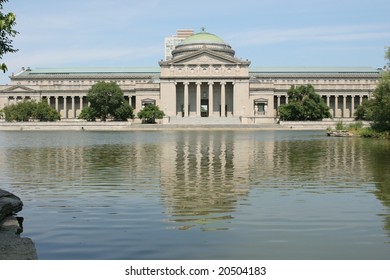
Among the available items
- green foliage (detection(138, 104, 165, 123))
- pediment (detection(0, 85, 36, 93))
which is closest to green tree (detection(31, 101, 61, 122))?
green foliage (detection(138, 104, 165, 123))

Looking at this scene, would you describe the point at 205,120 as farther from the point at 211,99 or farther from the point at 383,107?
the point at 383,107

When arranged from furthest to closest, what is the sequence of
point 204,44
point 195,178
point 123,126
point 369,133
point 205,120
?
point 204,44 → point 205,120 → point 123,126 → point 369,133 → point 195,178

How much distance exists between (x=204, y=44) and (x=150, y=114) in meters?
36.8

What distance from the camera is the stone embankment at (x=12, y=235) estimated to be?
41.4 feet

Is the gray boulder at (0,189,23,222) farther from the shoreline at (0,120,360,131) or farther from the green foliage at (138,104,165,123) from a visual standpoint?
the green foliage at (138,104,165,123)

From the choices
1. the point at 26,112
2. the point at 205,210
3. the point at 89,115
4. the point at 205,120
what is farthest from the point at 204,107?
the point at 205,210

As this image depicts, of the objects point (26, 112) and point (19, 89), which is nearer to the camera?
point (26, 112)

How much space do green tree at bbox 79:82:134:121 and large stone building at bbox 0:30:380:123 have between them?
15.4 meters

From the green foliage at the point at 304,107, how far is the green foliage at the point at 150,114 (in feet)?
98.6

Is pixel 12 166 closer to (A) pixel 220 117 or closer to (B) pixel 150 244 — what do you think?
(B) pixel 150 244

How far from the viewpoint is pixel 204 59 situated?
15788 centimetres

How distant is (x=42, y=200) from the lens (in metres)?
21.4

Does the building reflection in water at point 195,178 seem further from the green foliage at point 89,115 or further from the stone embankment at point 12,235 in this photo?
the green foliage at point 89,115
